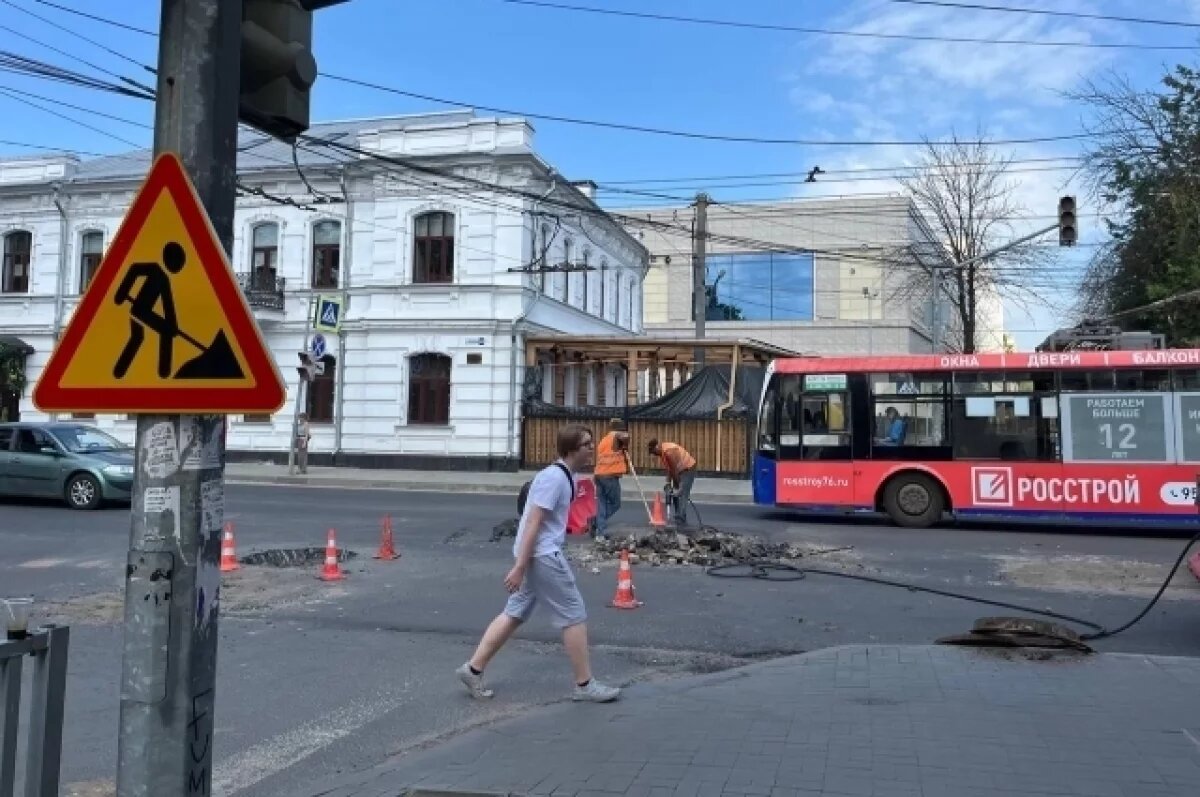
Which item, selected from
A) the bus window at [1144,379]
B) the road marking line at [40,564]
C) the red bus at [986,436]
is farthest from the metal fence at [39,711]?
the bus window at [1144,379]

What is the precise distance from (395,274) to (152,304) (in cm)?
2576

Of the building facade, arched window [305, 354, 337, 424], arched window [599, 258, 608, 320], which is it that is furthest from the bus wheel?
the building facade

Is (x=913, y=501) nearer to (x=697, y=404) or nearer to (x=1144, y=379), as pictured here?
(x=1144, y=379)

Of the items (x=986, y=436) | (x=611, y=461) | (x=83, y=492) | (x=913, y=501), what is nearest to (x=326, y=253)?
(x=83, y=492)

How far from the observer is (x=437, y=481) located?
2366cm

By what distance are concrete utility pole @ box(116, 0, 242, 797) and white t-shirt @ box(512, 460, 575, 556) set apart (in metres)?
2.92

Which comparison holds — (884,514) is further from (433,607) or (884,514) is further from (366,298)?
(366,298)

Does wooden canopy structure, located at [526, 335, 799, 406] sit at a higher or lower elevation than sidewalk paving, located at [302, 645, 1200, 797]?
higher

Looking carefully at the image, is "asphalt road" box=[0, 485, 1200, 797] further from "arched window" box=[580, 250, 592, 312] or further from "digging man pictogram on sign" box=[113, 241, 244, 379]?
Answer: "arched window" box=[580, 250, 592, 312]

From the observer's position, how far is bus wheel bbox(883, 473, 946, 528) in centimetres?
1566

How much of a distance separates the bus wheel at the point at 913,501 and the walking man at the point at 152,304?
47.3 ft

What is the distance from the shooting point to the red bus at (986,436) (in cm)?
1479

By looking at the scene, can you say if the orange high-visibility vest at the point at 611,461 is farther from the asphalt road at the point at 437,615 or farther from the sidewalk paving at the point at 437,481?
the sidewalk paving at the point at 437,481

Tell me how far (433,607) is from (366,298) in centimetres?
2059
